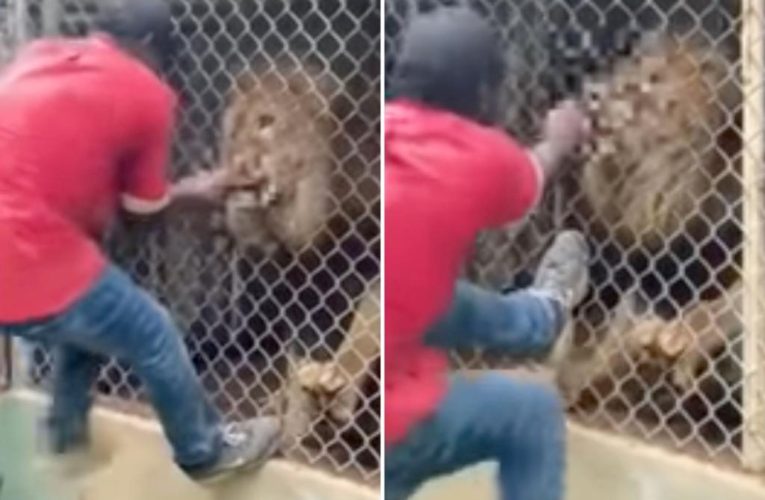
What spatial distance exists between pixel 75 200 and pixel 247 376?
281 mm

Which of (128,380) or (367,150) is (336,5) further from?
(128,380)

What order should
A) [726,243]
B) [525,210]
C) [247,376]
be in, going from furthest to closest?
[247,376] < [726,243] < [525,210]

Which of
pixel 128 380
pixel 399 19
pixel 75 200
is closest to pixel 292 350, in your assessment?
pixel 128 380

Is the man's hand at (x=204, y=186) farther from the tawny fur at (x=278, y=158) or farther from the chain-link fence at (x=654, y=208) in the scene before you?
the chain-link fence at (x=654, y=208)

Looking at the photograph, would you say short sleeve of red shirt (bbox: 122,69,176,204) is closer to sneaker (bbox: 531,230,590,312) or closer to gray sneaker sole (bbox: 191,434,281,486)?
gray sneaker sole (bbox: 191,434,281,486)

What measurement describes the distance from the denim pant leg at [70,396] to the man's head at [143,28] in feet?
1.10

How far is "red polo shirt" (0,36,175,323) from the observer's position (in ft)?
5.91

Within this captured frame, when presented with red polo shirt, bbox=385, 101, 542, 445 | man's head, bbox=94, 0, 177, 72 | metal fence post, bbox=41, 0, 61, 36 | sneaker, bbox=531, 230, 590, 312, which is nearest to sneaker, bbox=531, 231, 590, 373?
sneaker, bbox=531, 230, 590, 312

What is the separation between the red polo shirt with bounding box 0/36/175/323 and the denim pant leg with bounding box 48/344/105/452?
0.10m

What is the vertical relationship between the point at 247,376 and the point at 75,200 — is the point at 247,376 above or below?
below

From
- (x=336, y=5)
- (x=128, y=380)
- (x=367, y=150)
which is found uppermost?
(x=336, y=5)

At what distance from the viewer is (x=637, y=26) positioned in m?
1.75

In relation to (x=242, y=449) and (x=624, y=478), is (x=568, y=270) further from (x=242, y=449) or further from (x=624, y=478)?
(x=242, y=449)

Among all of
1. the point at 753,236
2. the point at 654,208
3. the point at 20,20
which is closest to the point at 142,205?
the point at 20,20
